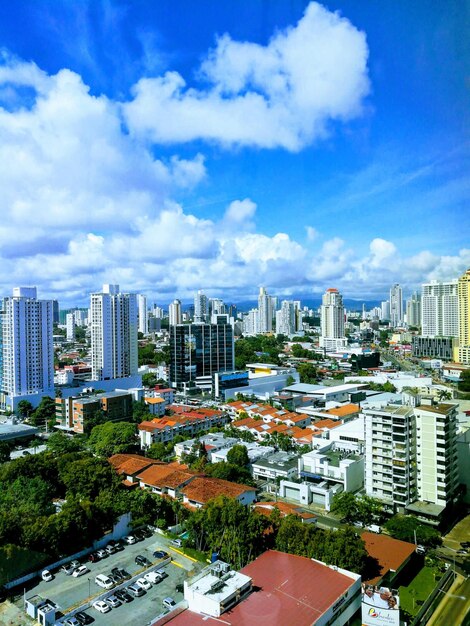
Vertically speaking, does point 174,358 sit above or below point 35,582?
above

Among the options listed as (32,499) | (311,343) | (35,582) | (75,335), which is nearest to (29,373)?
(32,499)

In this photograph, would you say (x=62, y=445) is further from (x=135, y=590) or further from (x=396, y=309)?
(x=396, y=309)

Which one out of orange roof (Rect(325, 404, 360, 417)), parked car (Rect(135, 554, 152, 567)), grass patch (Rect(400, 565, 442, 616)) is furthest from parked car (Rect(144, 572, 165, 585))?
orange roof (Rect(325, 404, 360, 417))

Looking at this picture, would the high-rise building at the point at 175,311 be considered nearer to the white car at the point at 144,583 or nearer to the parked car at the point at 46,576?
the parked car at the point at 46,576

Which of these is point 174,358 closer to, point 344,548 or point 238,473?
point 238,473

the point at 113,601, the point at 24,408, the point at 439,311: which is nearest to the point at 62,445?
the point at 24,408

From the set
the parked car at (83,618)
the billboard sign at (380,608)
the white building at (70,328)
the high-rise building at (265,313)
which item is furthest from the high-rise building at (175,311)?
the billboard sign at (380,608)

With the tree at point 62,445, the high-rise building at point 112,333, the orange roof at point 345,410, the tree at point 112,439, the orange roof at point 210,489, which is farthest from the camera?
the high-rise building at point 112,333
